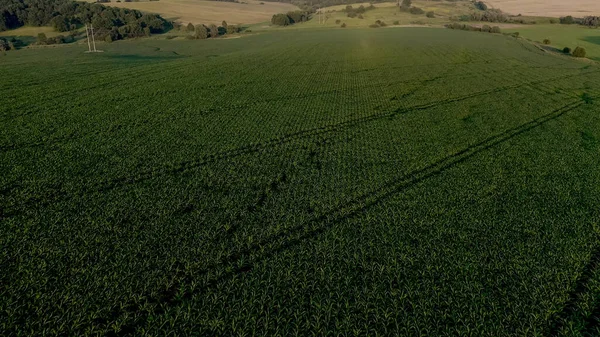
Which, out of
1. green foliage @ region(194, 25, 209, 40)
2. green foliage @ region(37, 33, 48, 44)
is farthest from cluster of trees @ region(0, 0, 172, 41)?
green foliage @ region(194, 25, 209, 40)

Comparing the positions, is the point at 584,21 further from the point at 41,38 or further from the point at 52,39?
the point at 41,38

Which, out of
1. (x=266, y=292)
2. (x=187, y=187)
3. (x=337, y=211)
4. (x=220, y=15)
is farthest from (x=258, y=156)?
(x=220, y=15)

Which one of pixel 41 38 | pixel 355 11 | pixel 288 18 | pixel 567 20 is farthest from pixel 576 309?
pixel 355 11

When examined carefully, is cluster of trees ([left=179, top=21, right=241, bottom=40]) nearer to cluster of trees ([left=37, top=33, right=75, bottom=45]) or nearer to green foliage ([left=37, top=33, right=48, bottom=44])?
cluster of trees ([left=37, top=33, right=75, bottom=45])

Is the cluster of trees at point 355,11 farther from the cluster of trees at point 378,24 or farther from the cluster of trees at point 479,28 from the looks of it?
the cluster of trees at point 479,28

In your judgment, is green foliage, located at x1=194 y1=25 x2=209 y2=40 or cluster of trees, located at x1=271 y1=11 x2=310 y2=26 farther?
cluster of trees, located at x1=271 y1=11 x2=310 y2=26

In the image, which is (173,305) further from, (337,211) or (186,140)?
(186,140)

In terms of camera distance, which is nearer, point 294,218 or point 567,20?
point 294,218

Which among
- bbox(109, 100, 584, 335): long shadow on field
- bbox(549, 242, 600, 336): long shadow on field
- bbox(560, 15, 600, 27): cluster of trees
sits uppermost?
bbox(560, 15, 600, 27): cluster of trees
